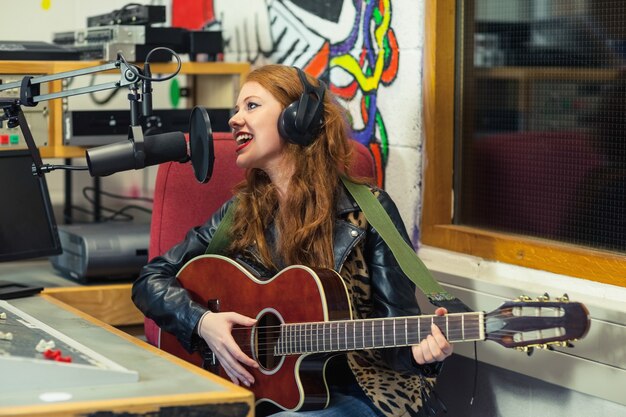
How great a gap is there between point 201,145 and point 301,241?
1.36ft

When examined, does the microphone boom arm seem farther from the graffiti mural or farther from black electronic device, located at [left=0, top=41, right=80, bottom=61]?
the graffiti mural

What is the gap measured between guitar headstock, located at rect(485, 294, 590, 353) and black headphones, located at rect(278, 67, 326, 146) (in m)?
0.72

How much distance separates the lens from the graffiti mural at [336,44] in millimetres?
3135

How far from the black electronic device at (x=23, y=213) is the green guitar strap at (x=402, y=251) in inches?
38.7

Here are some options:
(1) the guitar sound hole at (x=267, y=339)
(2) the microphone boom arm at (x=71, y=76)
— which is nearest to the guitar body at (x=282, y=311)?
(1) the guitar sound hole at (x=267, y=339)

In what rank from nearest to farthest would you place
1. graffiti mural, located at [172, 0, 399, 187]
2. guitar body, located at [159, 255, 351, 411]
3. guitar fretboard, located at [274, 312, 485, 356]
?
guitar fretboard, located at [274, 312, 485, 356] → guitar body, located at [159, 255, 351, 411] → graffiti mural, located at [172, 0, 399, 187]

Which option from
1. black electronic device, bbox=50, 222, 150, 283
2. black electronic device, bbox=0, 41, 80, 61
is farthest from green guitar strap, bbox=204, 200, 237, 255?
black electronic device, bbox=0, 41, 80, 61

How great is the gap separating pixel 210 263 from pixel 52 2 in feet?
6.62

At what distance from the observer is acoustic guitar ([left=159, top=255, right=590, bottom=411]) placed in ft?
6.74

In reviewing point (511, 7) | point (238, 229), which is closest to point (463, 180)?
point (511, 7)

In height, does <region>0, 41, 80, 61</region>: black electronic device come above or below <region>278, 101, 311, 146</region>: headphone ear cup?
above

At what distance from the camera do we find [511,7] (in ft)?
9.13

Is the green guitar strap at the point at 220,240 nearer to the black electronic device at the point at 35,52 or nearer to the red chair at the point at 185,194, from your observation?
the red chair at the point at 185,194

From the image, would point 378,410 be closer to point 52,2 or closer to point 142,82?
point 142,82
